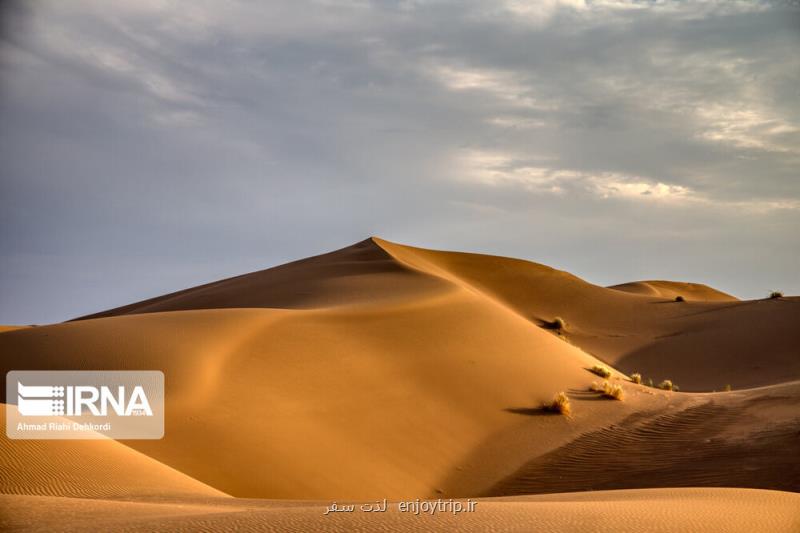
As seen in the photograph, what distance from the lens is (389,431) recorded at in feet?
46.1

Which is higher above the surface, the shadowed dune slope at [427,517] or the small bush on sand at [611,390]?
the shadowed dune slope at [427,517]

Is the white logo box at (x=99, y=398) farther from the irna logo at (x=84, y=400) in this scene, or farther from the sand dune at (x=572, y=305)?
the sand dune at (x=572, y=305)

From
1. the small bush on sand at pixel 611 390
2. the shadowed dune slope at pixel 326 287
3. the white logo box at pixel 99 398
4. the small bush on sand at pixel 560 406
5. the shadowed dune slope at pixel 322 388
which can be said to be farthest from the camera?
the shadowed dune slope at pixel 326 287

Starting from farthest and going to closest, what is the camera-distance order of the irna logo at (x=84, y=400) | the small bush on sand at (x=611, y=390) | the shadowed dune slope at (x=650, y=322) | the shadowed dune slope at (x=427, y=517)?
the shadowed dune slope at (x=650, y=322) < the small bush on sand at (x=611, y=390) < the irna logo at (x=84, y=400) < the shadowed dune slope at (x=427, y=517)

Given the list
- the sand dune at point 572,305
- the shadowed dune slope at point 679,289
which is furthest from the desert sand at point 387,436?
the shadowed dune slope at point 679,289

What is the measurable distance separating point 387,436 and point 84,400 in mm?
5600

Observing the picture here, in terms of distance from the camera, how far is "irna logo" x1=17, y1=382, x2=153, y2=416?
40.5 feet

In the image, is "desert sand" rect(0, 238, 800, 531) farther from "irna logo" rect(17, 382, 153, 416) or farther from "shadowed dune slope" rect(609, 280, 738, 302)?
"shadowed dune slope" rect(609, 280, 738, 302)

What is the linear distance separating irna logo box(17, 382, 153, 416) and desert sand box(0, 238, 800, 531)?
0.64 metres

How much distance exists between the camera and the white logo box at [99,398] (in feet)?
39.0

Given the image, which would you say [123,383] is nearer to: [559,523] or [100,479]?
[100,479]

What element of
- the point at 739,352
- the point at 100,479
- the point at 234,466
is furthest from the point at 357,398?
the point at 739,352

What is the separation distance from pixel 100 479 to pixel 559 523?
18.3 feet

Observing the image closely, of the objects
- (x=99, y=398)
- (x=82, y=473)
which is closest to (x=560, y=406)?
(x=99, y=398)
